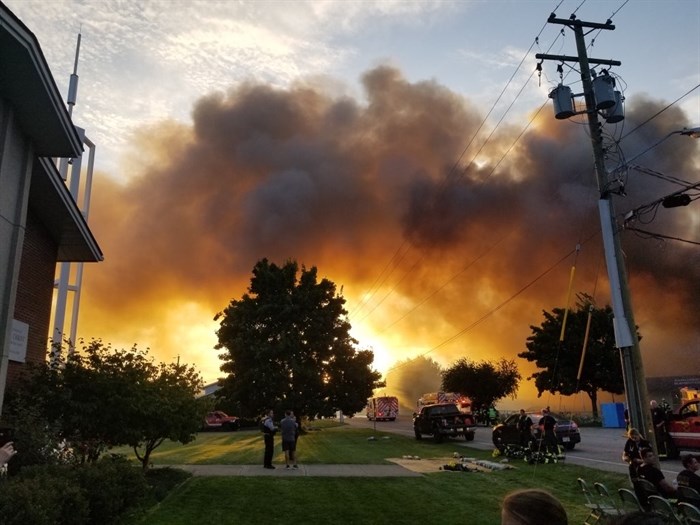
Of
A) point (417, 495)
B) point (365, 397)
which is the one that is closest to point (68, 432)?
point (417, 495)

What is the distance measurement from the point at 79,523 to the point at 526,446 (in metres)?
18.2

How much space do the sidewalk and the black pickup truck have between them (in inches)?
394

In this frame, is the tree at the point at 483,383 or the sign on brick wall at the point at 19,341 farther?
the tree at the point at 483,383

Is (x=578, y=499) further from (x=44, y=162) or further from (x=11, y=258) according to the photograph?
(x=44, y=162)

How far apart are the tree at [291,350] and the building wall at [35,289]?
2314 centimetres

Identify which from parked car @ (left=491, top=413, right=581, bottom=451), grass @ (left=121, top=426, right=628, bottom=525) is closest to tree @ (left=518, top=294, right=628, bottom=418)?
parked car @ (left=491, top=413, right=581, bottom=451)

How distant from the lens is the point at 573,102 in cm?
1612

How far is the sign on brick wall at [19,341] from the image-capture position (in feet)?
41.8

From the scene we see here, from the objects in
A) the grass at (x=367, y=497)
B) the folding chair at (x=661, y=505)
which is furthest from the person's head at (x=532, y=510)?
the grass at (x=367, y=497)

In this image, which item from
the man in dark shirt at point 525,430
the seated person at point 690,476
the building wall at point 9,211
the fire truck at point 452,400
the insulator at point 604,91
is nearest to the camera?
the seated person at point 690,476

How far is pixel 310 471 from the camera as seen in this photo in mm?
16672

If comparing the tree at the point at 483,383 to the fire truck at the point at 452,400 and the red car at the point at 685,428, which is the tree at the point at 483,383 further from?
the red car at the point at 685,428

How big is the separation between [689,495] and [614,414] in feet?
116

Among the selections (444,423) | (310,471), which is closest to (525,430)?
(444,423)
